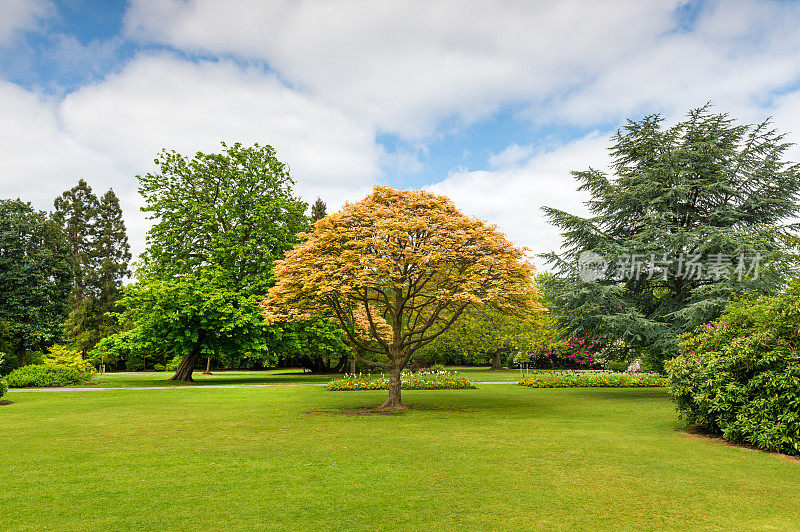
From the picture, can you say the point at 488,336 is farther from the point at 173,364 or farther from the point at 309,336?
the point at 173,364

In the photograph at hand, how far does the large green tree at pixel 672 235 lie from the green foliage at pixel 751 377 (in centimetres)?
746

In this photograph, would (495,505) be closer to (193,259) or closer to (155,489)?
(155,489)

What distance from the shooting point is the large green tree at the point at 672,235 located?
17.6 metres

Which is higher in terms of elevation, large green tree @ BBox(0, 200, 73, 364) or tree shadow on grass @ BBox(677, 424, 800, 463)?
large green tree @ BBox(0, 200, 73, 364)

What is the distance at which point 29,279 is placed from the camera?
32.7 metres

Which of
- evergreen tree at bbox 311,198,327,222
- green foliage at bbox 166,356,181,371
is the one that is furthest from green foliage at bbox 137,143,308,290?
green foliage at bbox 166,356,181,371

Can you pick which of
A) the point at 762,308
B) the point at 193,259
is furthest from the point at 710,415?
the point at 193,259

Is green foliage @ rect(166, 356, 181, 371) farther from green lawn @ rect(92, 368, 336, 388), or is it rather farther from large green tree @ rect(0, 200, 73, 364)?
large green tree @ rect(0, 200, 73, 364)

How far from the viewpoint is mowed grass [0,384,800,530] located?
17.7ft

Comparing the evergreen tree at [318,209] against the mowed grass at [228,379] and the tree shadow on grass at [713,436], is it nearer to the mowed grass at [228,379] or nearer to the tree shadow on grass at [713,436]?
the mowed grass at [228,379]

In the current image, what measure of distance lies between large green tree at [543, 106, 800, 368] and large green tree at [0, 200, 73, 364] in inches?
1257

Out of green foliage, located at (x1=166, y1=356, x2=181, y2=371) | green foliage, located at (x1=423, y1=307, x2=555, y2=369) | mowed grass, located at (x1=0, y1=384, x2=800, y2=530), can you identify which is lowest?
green foliage, located at (x1=166, y1=356, x2=181, y2=371)

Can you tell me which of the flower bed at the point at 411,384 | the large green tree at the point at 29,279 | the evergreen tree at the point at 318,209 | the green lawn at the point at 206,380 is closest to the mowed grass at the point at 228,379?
the green lawn at the point at 206,380

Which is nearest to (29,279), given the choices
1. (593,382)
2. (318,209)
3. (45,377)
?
(45,377)
